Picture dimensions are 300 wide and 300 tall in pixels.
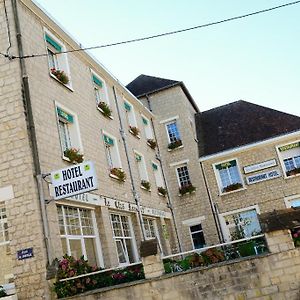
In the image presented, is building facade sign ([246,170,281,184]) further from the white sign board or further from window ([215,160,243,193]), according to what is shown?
the white sign board

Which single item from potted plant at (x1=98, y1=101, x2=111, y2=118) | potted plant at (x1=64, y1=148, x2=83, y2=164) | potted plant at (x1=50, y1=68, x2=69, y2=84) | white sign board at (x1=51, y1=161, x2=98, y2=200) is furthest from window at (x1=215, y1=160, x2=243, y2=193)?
white sign board at (x1=51, y1=161, x2=98, y2=200)

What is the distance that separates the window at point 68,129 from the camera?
1240 cm

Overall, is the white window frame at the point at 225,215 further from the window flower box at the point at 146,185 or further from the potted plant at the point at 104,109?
the potted plant at the point at 104,109

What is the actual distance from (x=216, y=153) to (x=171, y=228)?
16.4ft

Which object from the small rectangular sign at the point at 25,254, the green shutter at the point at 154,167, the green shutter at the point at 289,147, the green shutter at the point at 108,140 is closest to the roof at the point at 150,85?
the green shutter at the point at 154,167

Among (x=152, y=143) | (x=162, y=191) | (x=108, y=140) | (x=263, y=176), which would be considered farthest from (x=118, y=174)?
(x=263, y=176)

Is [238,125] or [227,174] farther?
[238,125]

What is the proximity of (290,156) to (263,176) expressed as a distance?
1.82 m

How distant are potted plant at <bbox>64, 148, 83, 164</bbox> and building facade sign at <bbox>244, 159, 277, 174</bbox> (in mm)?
11693

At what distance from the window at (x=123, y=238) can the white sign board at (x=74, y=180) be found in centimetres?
448

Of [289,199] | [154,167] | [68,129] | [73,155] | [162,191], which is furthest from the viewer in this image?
[154,167]

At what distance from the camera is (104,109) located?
15.7m

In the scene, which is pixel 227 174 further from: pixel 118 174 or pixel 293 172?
pixel 118 174

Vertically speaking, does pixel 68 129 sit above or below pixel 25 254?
above
